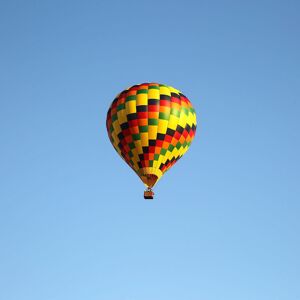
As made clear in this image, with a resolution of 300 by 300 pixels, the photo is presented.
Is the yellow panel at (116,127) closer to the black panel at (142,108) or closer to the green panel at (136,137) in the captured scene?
the green panel at (136,137)

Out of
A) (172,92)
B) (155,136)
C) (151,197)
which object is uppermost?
(172,92)

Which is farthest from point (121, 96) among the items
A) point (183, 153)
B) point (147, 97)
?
point (183, 153)

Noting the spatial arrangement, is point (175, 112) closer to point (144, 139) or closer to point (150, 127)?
point (150, 127)

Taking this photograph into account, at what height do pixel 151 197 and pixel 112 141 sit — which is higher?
pixel 112 141

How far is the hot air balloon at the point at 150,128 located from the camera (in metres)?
59.0

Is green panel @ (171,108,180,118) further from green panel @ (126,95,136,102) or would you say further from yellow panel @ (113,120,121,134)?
yellow panel @ (113,120,121,134)

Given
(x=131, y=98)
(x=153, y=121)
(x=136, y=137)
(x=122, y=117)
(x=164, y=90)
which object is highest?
(x=164, y=90)

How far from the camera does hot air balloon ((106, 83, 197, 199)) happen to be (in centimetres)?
5903

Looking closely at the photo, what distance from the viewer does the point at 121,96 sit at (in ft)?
200

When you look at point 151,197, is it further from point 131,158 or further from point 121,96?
point 121,96

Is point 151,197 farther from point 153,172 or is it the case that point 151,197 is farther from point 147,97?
point 147,97

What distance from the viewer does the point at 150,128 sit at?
5912 centimetres

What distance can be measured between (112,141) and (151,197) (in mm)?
5902

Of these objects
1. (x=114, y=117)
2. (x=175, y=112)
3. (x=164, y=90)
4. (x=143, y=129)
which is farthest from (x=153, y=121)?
(x=114, y=117)
